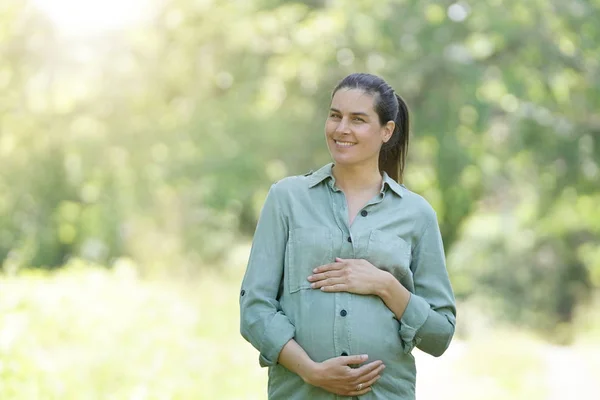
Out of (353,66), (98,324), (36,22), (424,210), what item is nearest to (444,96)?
(353,66)

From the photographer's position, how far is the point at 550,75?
1600 centimetres

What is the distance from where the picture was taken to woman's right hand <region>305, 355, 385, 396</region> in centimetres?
282

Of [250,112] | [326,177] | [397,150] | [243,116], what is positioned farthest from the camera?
[250,112]

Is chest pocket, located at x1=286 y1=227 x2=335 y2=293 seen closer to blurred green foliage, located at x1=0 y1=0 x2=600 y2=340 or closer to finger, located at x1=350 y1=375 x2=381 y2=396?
finger, located at x1=350 y1=375 x2=381 y2=396

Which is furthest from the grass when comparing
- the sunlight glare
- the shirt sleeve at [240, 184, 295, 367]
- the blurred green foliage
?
the sunlight glare

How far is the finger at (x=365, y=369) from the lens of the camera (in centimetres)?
284

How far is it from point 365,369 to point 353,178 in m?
0.60

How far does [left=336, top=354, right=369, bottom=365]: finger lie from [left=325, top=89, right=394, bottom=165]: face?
0.59 metres

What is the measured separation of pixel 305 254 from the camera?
2.93 meters

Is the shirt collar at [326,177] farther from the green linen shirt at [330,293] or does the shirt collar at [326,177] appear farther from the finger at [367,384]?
the finger at [367,384]

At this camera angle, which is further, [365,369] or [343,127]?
[343,127]

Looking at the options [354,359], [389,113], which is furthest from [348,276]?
[389,113]

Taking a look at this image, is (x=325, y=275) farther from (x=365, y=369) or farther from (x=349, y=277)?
(x=365, y=369)

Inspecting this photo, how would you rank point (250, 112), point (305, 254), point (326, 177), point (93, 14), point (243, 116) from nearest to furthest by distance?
1. point (305, 254)
2. point (326, 177)
3. point (243, 116)
4. point (250, 112)
5. point (93, 14)
